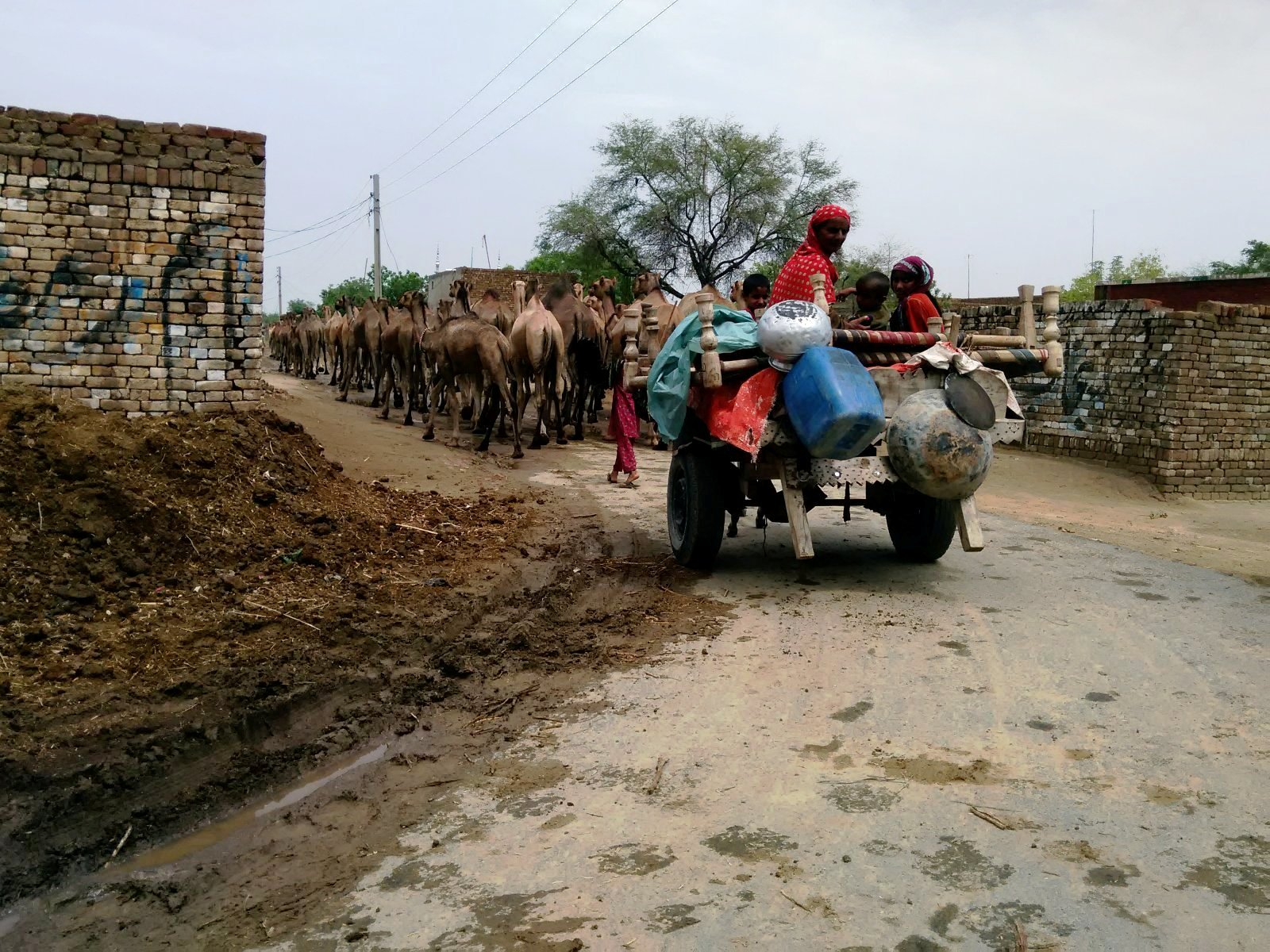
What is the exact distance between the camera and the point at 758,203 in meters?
37.5

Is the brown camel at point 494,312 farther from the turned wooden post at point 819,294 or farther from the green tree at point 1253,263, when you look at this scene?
the green tree at point 1253,263

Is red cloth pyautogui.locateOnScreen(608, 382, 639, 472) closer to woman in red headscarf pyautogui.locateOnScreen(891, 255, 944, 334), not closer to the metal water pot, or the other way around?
woman in red headscarf pyautogui.locateOnScreen(891, 255, 944, 334)

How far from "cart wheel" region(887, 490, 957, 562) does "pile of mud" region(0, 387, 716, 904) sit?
6.93 feet

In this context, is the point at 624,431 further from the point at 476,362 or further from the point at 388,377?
the point at 388,377

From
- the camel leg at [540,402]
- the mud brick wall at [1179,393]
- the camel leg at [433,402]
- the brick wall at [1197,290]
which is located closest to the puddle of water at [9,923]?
the camel leg at [540,402]

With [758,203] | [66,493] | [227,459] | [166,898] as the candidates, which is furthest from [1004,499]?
[758,203]

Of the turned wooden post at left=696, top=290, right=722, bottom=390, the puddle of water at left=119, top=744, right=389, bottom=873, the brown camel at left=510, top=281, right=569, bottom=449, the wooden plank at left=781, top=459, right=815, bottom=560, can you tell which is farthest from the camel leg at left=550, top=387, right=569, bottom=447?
the puddle of water at left=119, top=744, right=389, bottom=873

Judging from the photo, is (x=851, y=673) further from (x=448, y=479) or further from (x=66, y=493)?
(x=448, y=479)

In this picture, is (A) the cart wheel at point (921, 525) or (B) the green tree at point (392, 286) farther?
(B) the green tree at point (392, 286)

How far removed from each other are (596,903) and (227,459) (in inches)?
242

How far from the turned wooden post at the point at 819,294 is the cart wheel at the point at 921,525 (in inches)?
59.5

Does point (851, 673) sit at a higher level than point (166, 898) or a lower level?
higher

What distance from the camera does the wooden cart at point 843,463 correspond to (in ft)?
22.8

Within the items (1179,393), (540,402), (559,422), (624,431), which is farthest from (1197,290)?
(624,431)
